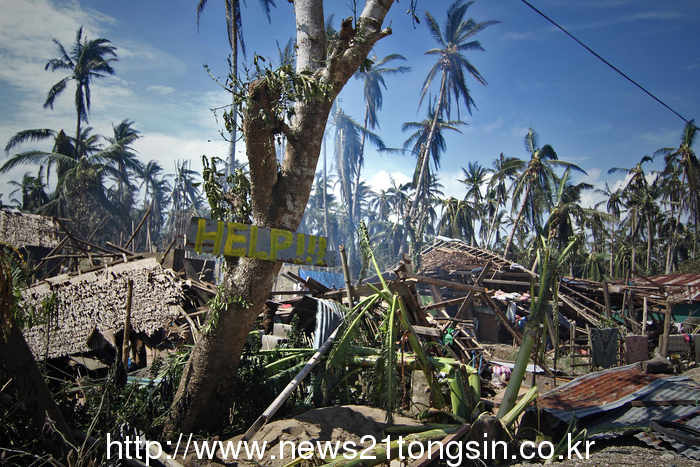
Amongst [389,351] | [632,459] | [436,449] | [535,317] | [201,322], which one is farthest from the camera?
[201,322]

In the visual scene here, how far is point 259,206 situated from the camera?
17.5 feet

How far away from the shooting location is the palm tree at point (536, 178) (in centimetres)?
2877

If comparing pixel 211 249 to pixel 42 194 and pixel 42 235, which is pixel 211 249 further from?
pixel 42 194

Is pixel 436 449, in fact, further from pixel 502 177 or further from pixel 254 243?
pixel 502 177

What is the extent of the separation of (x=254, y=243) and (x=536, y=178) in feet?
93.4

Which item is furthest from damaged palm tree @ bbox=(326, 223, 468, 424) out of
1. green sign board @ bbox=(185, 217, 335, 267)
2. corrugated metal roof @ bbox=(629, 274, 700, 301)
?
corrugated metal roof @ bbox=(629, 274, 700, 301)

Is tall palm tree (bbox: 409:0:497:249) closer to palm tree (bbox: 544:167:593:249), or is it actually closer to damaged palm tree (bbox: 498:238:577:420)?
palm tree (bbox: 544:167:593:249)

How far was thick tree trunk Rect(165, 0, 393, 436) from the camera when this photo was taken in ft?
16.6

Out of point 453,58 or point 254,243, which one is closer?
point 254,243

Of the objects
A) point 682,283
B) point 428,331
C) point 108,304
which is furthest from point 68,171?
point 682,283

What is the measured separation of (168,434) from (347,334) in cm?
244

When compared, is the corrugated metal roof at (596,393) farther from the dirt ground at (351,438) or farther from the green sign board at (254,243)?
the green sign board at (254,243)

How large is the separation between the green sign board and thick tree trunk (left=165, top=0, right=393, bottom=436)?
56 centimetres

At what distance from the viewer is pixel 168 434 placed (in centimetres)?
502
